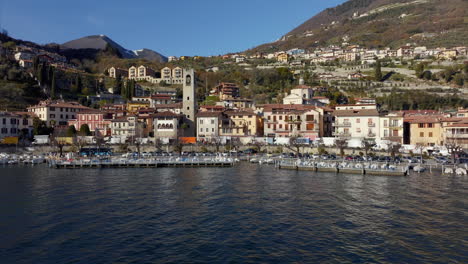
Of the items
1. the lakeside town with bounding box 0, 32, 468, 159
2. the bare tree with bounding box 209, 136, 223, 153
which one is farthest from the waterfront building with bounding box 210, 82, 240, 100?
the bare tree with bounding box 209, 136, 223, 153

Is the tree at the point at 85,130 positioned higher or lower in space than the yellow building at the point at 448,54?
lower

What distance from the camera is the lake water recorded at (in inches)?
772

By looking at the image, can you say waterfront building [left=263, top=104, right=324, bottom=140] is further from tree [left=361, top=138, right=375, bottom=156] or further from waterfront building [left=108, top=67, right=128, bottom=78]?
waterfront building [left=108, top=67, right=128, bottom=78]

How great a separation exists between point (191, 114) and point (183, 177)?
45419 mm

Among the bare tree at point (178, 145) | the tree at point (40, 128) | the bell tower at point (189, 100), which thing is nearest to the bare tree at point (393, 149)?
the bare tree at point (178, 145)

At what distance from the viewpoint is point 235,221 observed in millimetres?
25938

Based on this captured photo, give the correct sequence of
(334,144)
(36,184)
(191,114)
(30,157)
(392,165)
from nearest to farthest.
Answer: (36,184) < (392,165) < (30,157) < (334,144) < (191,114)

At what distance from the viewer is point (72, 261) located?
18.5 metres

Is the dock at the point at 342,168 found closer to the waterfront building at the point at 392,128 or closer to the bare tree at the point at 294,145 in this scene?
the bare tree at the point at 294,145

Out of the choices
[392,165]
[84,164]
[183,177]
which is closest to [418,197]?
[392,165]

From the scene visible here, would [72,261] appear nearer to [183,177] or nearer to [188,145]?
[183,177]

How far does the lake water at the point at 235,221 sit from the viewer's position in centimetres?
1961

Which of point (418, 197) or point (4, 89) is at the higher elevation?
point (4, 89)

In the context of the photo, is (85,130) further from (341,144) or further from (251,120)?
(341,144)
